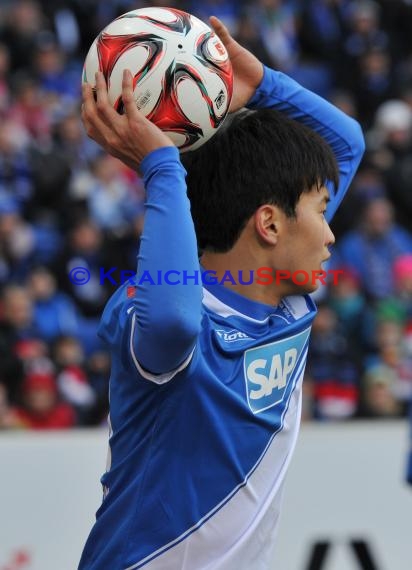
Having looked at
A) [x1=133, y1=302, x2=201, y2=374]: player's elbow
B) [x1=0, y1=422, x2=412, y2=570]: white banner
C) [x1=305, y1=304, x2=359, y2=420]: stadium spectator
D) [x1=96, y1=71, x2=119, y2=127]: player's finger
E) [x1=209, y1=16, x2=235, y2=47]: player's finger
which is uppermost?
[x1=209, y1=16, x2=235, y2=47]: player's finger

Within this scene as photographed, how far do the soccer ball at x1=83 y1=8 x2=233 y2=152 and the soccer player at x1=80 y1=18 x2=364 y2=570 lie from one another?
6 centimetres

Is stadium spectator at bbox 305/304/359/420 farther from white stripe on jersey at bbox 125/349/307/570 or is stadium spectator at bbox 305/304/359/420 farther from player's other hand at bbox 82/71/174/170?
player's other hand at bbox 82/71/174/170

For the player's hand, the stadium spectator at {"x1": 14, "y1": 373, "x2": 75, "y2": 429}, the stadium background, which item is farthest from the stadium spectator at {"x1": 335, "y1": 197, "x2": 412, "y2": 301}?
the player's hand

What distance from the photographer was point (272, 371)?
277 centimetres

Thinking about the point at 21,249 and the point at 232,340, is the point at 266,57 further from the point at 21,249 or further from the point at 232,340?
the point at 232,340

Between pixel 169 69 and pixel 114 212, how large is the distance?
7593mm

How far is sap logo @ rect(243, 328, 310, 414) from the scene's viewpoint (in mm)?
2721

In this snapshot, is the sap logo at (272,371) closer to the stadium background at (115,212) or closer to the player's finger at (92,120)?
the player's finger at (92,120)

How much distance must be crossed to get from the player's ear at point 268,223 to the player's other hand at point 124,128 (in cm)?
32

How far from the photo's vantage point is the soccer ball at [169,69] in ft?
8.70

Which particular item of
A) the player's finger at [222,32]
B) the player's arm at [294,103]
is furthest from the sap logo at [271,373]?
the player's finger at [222,32]

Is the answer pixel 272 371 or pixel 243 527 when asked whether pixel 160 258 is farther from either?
pixel 243 527

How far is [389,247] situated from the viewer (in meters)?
10.5

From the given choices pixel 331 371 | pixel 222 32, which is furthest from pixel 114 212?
pixel 222 32
